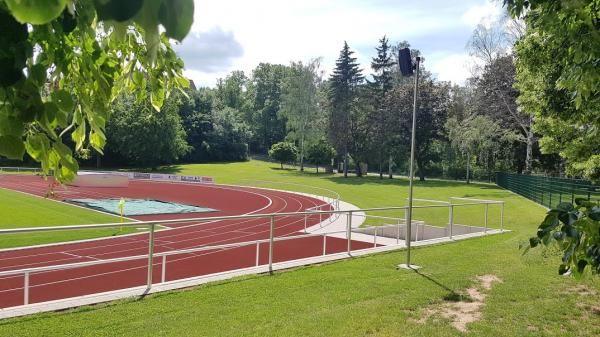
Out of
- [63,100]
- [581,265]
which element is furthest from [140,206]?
[63,100]

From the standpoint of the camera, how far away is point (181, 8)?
90cm

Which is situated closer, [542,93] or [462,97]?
[542,93]

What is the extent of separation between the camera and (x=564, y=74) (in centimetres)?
403

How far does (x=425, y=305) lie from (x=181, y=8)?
6904 millimetres

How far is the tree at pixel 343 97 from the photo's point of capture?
57000 millimetres

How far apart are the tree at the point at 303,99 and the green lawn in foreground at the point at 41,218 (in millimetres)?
39733

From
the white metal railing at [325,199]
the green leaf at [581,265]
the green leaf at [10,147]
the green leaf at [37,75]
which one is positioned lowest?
the white metal railing at [325,199]

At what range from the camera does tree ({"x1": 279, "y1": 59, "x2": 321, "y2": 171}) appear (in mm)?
62375

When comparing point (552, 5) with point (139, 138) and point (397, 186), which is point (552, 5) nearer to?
point (397, 186)

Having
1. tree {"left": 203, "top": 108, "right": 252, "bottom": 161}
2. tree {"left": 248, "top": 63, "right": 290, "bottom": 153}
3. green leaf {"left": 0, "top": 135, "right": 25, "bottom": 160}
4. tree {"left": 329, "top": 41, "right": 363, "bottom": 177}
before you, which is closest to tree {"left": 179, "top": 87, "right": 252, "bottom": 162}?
tree {"left": 203, "top": 108, "right": 252, "bottom": 161}

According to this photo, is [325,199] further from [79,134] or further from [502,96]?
[79,134]

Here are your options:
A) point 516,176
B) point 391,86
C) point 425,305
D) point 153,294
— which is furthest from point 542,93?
point 391,86

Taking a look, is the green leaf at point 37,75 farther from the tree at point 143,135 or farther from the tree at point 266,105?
the tree at point 266,105

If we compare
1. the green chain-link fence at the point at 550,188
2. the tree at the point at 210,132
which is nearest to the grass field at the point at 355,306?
the green chain-link fence at the point at 550,188
